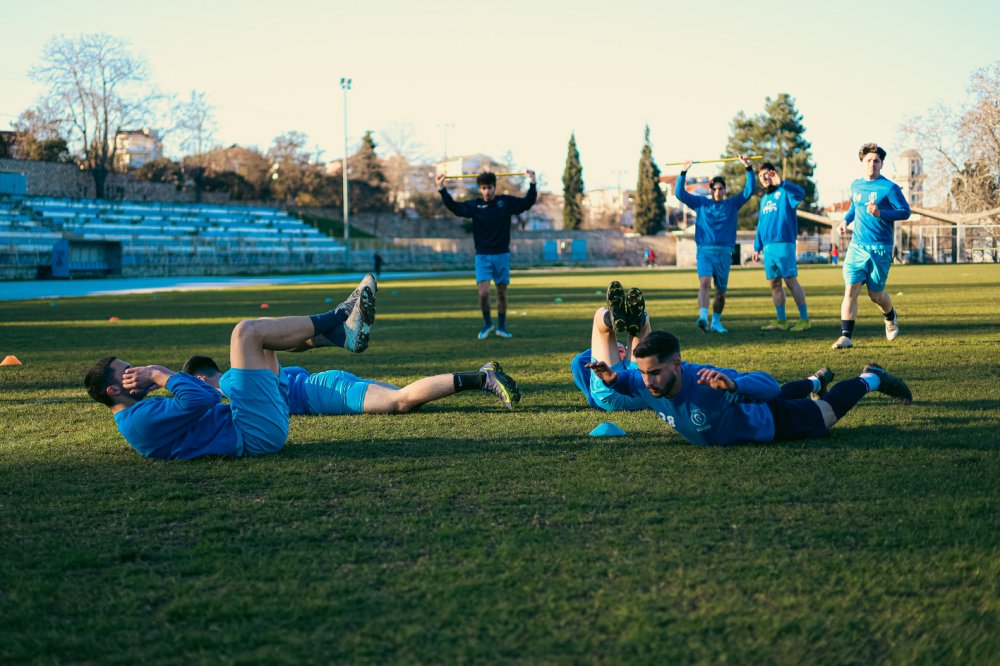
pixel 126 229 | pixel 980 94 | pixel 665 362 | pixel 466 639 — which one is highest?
pixel 980 94

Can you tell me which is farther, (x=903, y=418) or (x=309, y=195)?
(x=309, y=195)

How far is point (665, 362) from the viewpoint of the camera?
16.4 ft

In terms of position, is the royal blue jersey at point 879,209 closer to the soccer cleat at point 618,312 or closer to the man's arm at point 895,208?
the man's arm at point 895,208

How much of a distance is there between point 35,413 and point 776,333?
8959 millimetres

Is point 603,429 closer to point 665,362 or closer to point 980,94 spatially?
point 665,362

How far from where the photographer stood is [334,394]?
22.7 ft

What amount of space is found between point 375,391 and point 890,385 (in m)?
3.56

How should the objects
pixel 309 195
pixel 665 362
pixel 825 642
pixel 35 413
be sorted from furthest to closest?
pixel 309 195
pixel 35 413
pixel 665 362
pixel 825 642

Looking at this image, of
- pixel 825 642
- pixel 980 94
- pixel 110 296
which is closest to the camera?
pixel 825 642

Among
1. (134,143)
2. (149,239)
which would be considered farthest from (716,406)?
(134,143)

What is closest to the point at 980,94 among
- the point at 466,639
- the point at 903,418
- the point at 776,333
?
the point at 776,333

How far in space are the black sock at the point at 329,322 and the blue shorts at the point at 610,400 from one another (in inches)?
78.6

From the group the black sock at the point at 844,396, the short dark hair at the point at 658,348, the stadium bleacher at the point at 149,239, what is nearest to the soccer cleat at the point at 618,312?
the short dark hair at the point at 658,348

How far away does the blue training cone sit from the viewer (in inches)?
235
